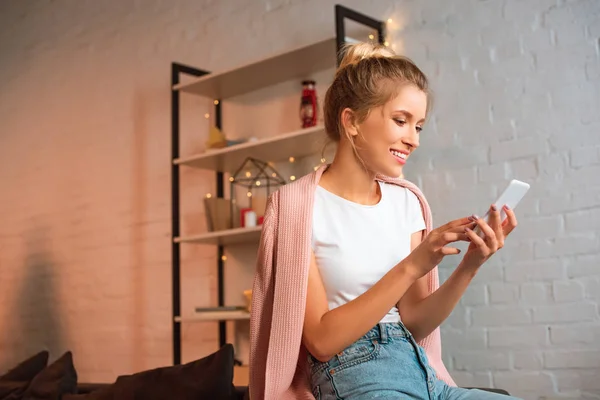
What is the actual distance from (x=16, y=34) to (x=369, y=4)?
9.93 ft

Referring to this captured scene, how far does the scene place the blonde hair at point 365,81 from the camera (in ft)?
5.81

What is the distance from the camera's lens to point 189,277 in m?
4.04

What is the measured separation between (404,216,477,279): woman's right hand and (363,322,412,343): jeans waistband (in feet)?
0.60

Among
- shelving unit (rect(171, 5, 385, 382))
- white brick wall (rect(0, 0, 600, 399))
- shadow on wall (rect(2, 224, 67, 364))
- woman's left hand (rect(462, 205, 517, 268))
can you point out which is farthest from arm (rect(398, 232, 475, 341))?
shadow on wall (rect(2, 224, 67, 364))

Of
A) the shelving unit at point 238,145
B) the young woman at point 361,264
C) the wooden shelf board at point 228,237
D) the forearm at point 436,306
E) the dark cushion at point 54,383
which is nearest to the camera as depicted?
the young woman at point 361,264

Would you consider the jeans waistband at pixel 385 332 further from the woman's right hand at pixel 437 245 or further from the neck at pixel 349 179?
the neck at pixel 349 179

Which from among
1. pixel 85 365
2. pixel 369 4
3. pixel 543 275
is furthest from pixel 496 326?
pixel 85 365

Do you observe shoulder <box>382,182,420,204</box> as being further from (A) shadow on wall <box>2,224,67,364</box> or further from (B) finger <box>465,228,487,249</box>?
(A) shadow on wall <box>2,224,67,364</box>

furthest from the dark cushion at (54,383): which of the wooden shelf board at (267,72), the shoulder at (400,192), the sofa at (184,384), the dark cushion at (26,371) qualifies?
the shoulder at (400,192)

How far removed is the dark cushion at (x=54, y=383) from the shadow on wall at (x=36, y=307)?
1.59 m

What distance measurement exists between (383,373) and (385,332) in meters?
0.11

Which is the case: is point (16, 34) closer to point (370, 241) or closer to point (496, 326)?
point (496, 326)

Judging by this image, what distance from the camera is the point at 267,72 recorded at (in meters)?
3.59

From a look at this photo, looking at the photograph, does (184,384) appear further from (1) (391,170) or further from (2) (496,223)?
(2) (496,223)
